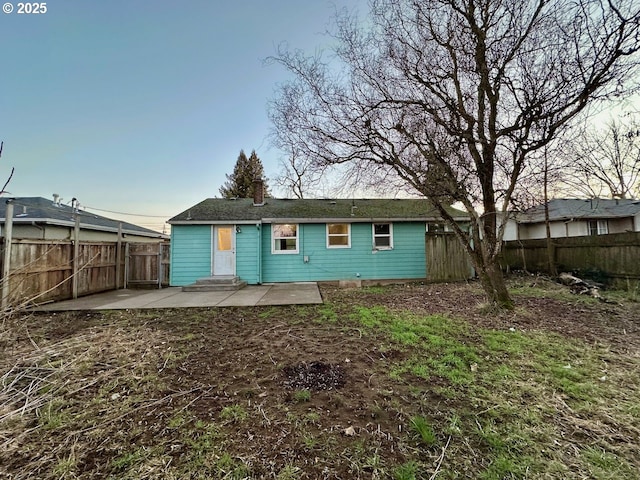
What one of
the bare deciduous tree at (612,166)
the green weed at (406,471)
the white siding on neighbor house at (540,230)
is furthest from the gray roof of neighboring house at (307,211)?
the white siding on neighbor house at (540,230)

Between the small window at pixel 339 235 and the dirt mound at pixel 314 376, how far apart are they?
26.3 ft

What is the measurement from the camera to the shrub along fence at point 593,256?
7647 mm

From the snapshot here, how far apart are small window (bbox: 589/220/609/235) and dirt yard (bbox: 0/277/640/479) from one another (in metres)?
Answer: 15.7

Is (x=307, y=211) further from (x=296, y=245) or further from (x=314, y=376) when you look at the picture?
(x=314, y=376)

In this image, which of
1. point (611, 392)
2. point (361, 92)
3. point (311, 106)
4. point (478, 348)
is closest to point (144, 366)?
point (478, 348)

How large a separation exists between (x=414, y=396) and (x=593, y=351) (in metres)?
3.03

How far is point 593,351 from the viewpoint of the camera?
3930 millimetres

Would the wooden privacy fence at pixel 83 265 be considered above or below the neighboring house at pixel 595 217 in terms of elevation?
below

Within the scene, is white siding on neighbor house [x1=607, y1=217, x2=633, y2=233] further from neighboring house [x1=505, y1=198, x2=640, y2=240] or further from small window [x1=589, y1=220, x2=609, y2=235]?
small window [x1=589, y1=220, x2=609, y2=235]

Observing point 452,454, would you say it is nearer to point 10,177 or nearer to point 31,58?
point 10,177

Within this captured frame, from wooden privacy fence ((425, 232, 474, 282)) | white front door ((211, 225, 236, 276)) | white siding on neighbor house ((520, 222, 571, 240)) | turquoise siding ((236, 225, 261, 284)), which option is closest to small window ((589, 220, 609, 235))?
white siding on neighbor house ((520, 222, 571, 240))

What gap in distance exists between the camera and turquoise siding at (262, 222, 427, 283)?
11305mm

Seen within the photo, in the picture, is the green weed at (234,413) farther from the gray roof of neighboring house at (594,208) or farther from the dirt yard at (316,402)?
the gray roof of neighboring house at (594,208)

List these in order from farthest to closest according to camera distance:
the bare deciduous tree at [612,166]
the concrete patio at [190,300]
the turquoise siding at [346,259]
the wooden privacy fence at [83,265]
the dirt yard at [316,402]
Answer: the bare deciduous tree at [612,166], the turquoise siding at [346,259], the concrete patio at [190,300], the wooden privacy fence at [83,265], the dirt yard at [316,402]
